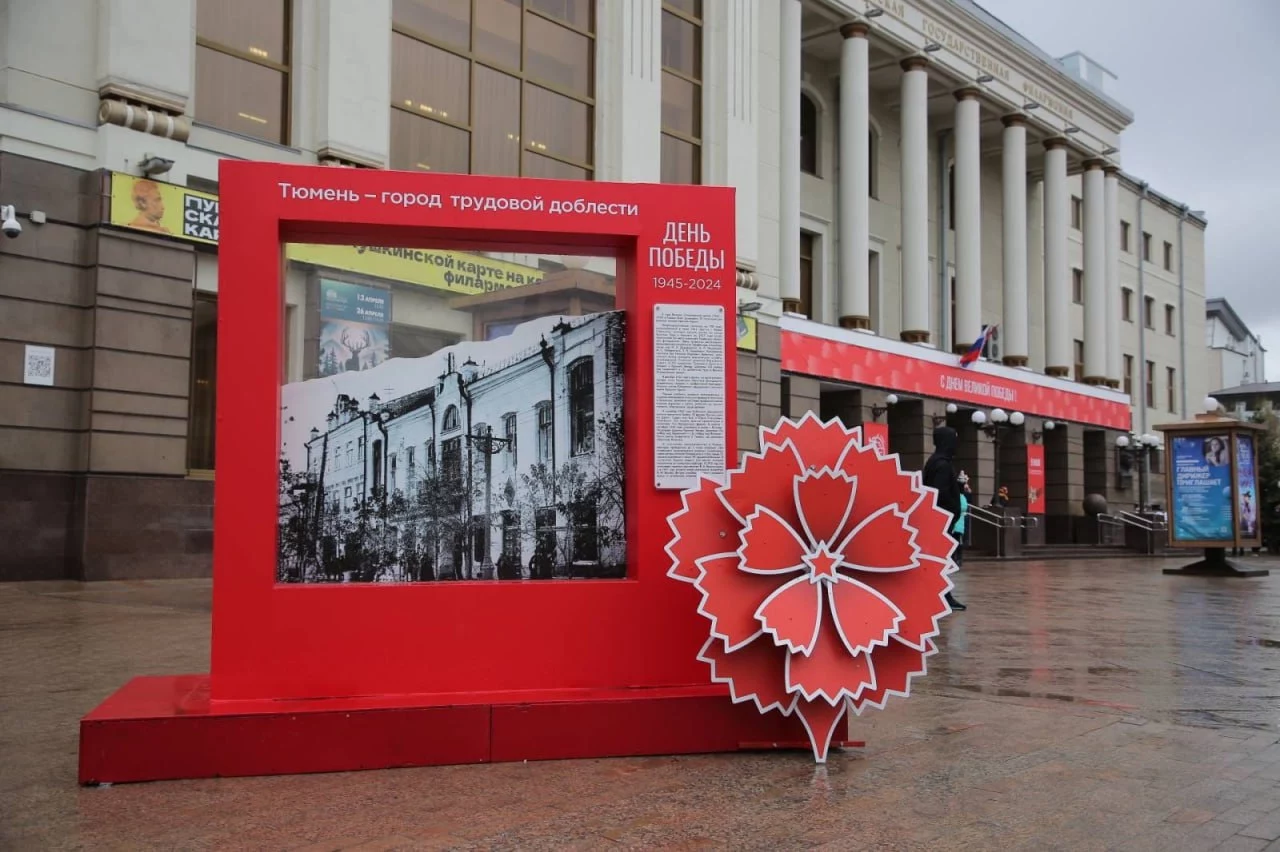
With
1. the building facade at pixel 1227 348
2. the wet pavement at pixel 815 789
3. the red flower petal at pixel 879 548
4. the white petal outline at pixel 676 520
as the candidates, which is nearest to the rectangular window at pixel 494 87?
the wet pavement at pixel 815 789

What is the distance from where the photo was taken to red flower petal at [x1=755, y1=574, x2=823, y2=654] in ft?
14.9

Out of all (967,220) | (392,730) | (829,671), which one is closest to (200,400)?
(392,730)

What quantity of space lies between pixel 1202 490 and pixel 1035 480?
15753 mm

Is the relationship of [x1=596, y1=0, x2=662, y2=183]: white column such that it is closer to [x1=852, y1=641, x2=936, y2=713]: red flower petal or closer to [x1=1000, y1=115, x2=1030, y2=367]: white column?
[x1=852, y1=641, x2=936, y2=713]: red flower petal

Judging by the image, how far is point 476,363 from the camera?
204 inches

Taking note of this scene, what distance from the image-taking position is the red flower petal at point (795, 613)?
453 cm

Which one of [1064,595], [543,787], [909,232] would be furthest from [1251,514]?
[543,787]

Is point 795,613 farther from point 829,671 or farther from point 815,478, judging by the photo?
point 815,478

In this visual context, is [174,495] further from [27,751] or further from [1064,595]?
[1064,595]

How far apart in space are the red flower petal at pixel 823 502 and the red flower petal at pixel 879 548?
0.25 feet

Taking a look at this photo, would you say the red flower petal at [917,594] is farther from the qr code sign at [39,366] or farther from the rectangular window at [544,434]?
the qr code sign at [39,366]

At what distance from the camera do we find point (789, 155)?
28453 millimetres

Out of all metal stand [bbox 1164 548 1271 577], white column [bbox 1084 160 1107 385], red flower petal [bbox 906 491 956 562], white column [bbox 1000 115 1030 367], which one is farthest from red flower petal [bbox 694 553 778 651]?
white column [bbox 1084 160 1107 385]

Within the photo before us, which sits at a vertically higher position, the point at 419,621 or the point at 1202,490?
the point at 1202,490
